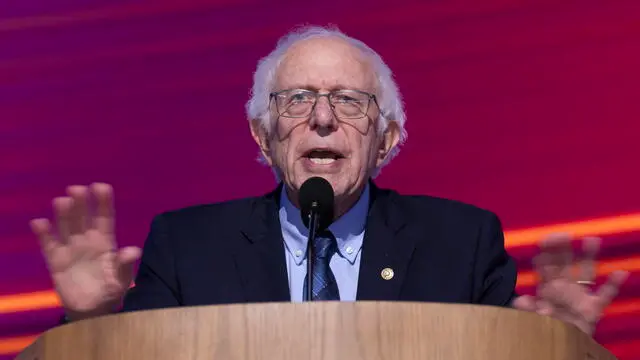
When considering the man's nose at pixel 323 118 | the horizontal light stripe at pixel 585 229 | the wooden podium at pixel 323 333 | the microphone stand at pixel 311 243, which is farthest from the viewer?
the horizontal light stripe at pixel 585 229

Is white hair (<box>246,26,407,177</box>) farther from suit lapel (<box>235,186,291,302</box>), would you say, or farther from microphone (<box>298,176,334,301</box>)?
microphone (<box>298,176,334,301</box>)

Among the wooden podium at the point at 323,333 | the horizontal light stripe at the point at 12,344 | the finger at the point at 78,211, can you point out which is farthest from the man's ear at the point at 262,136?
the wooden podium at the point at 323,333

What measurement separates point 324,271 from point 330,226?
15 cm

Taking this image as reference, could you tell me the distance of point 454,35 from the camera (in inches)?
133

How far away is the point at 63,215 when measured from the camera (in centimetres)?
229

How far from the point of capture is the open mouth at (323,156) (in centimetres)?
274

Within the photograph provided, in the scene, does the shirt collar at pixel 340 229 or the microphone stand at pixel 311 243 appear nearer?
the microphone stand at pixel 311 243

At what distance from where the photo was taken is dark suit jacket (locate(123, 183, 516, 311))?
2.66 meters

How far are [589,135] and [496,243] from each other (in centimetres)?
64

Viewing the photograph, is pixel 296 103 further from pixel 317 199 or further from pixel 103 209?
pixel 103 209

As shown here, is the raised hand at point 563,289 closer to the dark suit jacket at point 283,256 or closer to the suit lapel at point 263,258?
the dark suit jacket at point 283,256

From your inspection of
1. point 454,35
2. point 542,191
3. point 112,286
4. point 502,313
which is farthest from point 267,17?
point 502,313

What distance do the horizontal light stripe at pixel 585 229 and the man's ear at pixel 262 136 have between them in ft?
2.34

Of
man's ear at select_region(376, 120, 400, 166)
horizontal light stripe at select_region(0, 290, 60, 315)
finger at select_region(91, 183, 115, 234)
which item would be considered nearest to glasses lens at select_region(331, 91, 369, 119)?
man's ear at select_region(376, 120, 400, 166)
